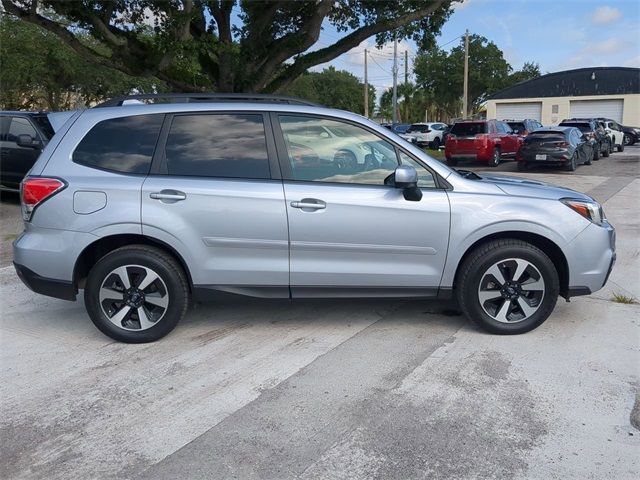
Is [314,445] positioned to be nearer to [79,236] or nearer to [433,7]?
[79,236]

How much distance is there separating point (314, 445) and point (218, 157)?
7.42 ft

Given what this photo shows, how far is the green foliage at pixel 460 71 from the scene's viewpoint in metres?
52.5

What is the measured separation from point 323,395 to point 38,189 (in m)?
2.58

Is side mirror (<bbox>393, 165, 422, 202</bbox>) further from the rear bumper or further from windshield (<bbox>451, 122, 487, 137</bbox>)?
windshield (<bbox>451, 122, 487, 137</bbox>)

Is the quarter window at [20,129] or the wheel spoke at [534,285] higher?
the quarter window at [20,129]

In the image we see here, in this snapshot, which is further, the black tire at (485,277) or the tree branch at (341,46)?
the tree branch at (341,46)

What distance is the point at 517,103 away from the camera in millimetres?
44344

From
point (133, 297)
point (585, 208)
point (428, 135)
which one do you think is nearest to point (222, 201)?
point (133, 297)

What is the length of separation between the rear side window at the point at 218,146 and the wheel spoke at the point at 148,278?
756mm

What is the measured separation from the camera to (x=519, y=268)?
14.0 ft

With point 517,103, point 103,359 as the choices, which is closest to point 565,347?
point 103,359

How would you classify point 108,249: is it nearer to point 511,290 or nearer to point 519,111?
point 511,290

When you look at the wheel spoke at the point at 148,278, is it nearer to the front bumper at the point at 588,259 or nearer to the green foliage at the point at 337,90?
the front bumper at the point at 588,259

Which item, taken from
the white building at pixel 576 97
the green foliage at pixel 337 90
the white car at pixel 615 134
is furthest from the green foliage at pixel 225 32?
the green foliage at pixel 337 90
